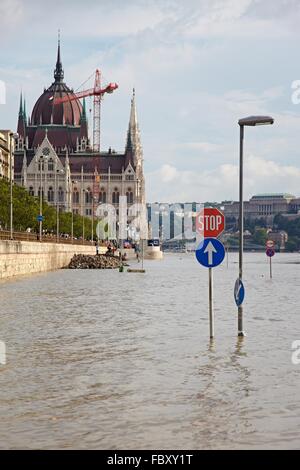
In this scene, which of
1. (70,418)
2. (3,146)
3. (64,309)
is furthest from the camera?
(3,146)

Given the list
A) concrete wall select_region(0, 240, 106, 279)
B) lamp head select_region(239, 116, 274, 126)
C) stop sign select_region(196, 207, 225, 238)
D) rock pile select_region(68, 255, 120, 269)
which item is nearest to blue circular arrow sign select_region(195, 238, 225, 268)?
stop sign select_region(196, 207, 225, 238)

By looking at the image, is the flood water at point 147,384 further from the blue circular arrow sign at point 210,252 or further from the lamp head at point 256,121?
the lamp head at point 256,121

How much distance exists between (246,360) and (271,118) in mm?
5549

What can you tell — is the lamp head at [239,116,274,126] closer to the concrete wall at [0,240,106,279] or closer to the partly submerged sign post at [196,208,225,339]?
the partly submerged sign post at [196,208,225,339]

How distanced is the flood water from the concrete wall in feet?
110

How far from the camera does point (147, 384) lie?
15055 mm

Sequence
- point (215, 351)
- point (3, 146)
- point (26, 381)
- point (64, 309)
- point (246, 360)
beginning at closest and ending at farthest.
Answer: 1. point (26, 381)
2. point (246, 360)
3. point (215, 351)
4. point (64, 309)
5. point (3, 146)

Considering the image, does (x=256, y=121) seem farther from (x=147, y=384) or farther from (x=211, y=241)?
(x=147, y=384)

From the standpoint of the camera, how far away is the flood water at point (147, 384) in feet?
36.4

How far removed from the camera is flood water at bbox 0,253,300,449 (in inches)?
436

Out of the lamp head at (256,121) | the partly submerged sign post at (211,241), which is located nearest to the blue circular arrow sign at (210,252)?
the partly submerged sign post at (211,241)

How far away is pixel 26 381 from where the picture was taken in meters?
15.3

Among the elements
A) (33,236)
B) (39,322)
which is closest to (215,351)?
(39,322)

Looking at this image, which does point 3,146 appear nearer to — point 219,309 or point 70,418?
point 219,309
